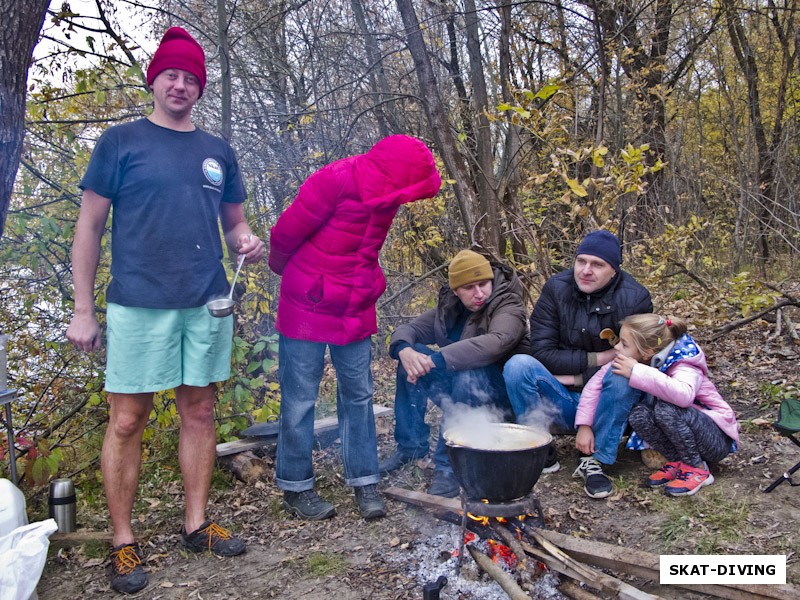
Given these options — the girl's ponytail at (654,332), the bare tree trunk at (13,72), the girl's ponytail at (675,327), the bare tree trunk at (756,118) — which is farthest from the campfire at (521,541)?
the bare tree trunk at (756,118)

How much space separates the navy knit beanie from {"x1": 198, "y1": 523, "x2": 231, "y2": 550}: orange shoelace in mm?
2491

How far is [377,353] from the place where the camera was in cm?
806

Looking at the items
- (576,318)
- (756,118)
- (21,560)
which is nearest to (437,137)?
(576,318)

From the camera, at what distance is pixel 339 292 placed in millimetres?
3326

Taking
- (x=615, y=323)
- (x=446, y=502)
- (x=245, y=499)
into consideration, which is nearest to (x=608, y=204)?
(x=615, y=323)

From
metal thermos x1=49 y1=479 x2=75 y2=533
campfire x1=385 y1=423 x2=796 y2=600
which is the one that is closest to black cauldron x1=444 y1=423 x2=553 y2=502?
campfire x1=385 y1=423 x2=796 y2=600

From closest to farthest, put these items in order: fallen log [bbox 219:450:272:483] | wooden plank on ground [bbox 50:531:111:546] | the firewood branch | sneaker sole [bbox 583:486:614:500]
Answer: wooden plank on ground [bbox 50:531:111:546], sneaker sole [bbox 583:486:614:500], fallen log [bbox 219:450:272:483], the firewood branch

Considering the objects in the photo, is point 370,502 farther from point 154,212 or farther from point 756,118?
point 756,118

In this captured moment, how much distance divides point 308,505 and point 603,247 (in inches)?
87.7

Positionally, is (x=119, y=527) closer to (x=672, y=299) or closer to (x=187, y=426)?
(x=187, y=426)

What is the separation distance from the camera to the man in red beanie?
9.11 feet

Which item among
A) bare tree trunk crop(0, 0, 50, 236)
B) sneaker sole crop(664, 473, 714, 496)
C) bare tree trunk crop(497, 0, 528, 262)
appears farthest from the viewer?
bare tree trunk crop(497, 0, 528, 262)

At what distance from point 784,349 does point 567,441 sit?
2.75 m

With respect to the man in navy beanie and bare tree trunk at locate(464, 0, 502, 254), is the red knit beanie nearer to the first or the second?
the man in navy beanie
